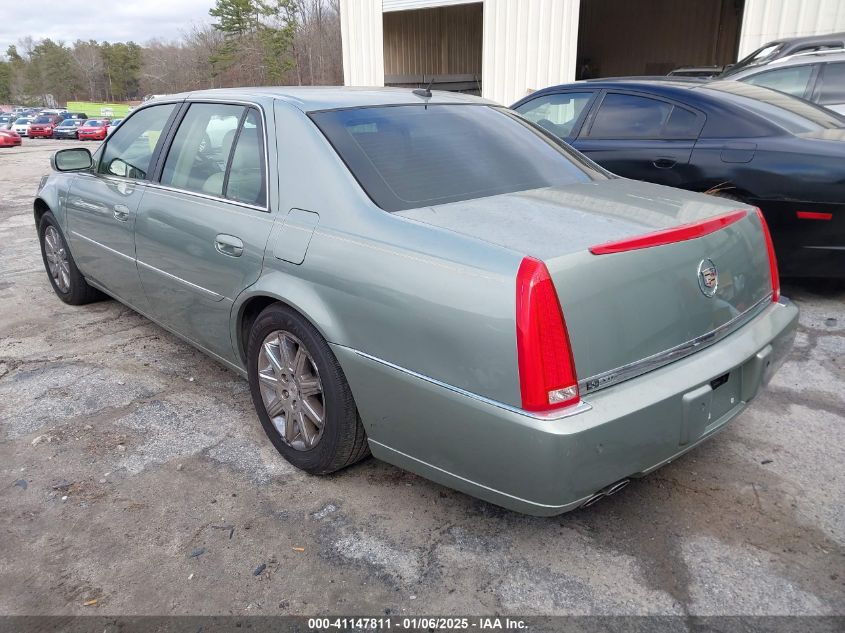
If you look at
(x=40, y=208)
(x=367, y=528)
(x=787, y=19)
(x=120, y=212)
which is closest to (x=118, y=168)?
(x=120, y=212)

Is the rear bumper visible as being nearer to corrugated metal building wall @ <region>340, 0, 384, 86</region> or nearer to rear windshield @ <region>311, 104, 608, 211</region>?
rear windshield @ <region>311, 104, 608, 211</region>

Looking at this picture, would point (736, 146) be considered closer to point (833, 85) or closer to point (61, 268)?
point (833, 85)

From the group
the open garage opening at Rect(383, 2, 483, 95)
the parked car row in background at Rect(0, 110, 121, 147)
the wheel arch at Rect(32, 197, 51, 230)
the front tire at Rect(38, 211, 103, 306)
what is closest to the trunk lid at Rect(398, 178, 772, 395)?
the front tire at Rect(38, 211, 103, 306)

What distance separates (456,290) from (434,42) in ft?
71.9

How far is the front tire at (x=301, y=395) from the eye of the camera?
2.46 m

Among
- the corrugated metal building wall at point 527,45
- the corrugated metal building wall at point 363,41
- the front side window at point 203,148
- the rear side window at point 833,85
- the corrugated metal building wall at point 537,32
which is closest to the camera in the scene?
the front side window at point 203,148

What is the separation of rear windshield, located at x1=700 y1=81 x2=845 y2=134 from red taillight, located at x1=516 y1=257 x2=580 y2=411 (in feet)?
11.7

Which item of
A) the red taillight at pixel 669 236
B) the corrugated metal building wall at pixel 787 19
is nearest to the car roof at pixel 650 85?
the red taillight at pixel 669 236

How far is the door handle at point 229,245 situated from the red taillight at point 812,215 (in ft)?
11.8

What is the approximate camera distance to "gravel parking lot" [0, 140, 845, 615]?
2.10 m

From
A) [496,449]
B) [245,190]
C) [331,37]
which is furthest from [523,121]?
[331,37]

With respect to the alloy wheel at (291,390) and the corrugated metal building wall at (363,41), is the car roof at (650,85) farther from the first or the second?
the corrugated metal building wall at (363,41)

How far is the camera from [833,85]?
249 inches

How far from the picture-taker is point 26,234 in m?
8.18
